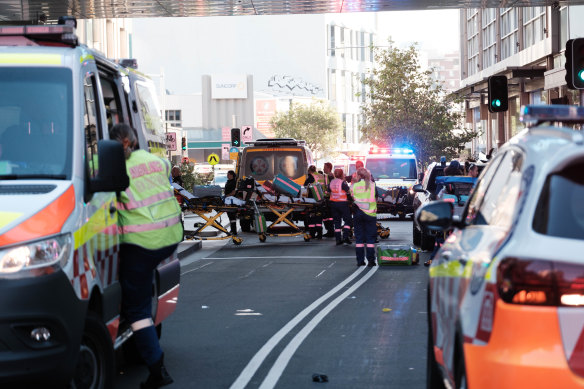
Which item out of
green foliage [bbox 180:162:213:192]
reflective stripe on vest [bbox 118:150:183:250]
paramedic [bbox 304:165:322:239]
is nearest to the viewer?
reflective stripe on vest [bbox 118:150:183:250]

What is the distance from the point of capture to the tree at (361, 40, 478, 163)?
6097 cm

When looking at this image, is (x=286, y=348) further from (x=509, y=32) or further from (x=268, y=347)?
(x=509, y=32)

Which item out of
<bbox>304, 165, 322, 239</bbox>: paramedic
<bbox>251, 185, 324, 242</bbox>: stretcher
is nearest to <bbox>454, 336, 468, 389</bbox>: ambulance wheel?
<bbox>251, 185, 324, 242</bbox>: stretcher

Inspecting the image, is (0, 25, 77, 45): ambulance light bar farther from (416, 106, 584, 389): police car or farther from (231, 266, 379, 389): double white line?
(416, 106, 584, 389): police car

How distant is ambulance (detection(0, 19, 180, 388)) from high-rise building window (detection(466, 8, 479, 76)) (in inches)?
2337

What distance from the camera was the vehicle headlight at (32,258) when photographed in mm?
5805

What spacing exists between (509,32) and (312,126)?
66352 mm

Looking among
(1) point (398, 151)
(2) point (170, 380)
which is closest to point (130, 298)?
(2) point (170, 380)

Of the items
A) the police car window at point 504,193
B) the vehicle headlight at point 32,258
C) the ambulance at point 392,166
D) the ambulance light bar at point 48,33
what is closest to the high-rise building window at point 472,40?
the ambulance at point 392,166

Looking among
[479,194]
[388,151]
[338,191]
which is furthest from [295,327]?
[388,151]

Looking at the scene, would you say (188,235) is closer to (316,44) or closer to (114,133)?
(114,133)

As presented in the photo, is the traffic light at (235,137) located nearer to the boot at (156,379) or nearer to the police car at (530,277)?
the boot at (156,379)

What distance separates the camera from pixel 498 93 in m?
19.6

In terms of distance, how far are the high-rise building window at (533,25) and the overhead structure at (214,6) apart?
18437 mm
